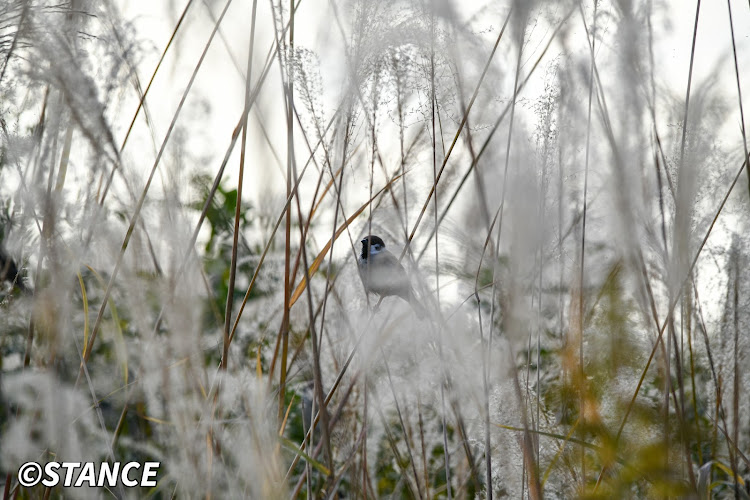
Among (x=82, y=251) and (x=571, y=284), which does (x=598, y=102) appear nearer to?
(x=571, y=284)

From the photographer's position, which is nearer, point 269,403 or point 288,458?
point 269,403

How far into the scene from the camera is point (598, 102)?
23.9 inches

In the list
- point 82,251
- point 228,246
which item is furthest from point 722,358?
point 228,246

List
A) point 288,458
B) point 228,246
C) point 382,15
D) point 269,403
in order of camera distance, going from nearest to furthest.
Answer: point 382,15
point 269,403
point 288,458
point 228,246

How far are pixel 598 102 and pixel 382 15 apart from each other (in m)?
0.26

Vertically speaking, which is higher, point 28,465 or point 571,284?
point 571,284
